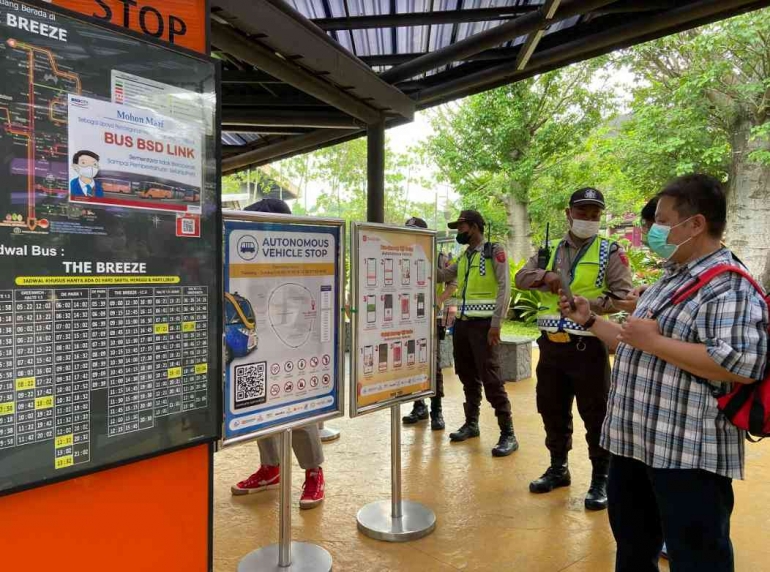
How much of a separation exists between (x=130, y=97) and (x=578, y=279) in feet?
8.67

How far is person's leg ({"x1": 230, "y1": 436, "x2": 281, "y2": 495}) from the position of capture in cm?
349

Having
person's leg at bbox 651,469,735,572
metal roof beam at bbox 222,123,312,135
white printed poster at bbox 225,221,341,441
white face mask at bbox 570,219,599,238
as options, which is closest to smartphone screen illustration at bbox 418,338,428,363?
white printed poster at bbox 225,221,341,441

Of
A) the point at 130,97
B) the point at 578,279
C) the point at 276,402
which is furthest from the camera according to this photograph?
the point at 578,279

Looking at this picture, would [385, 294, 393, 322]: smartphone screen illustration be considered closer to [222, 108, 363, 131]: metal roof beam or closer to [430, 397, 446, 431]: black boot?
[430, 397, 446, 431]: black boot

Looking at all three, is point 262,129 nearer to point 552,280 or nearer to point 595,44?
point 595,44

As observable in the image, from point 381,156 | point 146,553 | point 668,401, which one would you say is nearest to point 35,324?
point 146,553

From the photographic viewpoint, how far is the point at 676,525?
5.74ft

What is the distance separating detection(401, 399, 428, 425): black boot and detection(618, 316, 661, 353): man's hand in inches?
134

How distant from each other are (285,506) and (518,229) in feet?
43.8

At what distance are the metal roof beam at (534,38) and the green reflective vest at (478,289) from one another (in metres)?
1.43

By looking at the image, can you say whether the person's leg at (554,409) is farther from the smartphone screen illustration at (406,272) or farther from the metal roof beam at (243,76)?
the metal roof beam at (243,76)

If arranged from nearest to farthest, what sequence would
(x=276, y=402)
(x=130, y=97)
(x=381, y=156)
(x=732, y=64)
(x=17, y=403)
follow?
(x=17, y=403) → (x=130, y=97) → (x=276, y=402) → (x=381, y=156) → (x=732, y=64)

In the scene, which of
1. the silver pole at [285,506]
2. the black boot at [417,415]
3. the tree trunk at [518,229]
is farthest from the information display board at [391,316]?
the tree trunk at [518,229]

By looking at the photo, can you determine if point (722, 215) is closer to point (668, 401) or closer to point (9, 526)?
point (668, 401)
